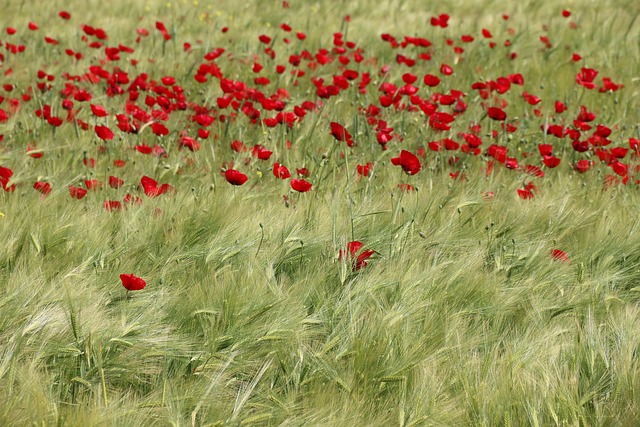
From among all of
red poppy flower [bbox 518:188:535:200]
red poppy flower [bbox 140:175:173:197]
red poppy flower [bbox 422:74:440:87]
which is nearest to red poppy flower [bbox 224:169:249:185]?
red poppy flower [bbox 140:175:173:197]

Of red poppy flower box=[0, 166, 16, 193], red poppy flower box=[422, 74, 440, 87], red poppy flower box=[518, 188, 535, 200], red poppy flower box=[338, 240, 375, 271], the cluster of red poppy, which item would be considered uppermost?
red poppy flower box=[338, 240, 375, 271]

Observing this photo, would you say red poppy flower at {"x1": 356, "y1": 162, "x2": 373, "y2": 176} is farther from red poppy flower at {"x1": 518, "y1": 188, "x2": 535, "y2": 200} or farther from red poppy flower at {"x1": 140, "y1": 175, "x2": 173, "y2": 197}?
red poppy flower at {"x1": 140, "y1": 175, "x2": 173, "y2": 197}

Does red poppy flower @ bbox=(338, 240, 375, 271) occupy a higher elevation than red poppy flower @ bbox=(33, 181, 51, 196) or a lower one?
higher

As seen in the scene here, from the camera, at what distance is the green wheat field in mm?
1634

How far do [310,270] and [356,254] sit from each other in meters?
0.13

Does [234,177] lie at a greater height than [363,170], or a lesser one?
greater

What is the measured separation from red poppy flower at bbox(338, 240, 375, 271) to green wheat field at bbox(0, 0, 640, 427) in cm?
1

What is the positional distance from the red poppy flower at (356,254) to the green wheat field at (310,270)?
11 mm

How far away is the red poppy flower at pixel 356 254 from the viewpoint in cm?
207

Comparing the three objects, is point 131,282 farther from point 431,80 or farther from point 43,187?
point 431,80

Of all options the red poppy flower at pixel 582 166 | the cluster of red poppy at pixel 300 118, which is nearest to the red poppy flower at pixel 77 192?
the cluster of red poppy at pixel 300 118

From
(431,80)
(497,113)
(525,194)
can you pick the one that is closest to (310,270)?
(525,194)

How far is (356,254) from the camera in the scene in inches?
82.1

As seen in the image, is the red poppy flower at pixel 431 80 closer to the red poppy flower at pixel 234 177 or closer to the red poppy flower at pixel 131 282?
the red poppy flower at pixel 234 177
